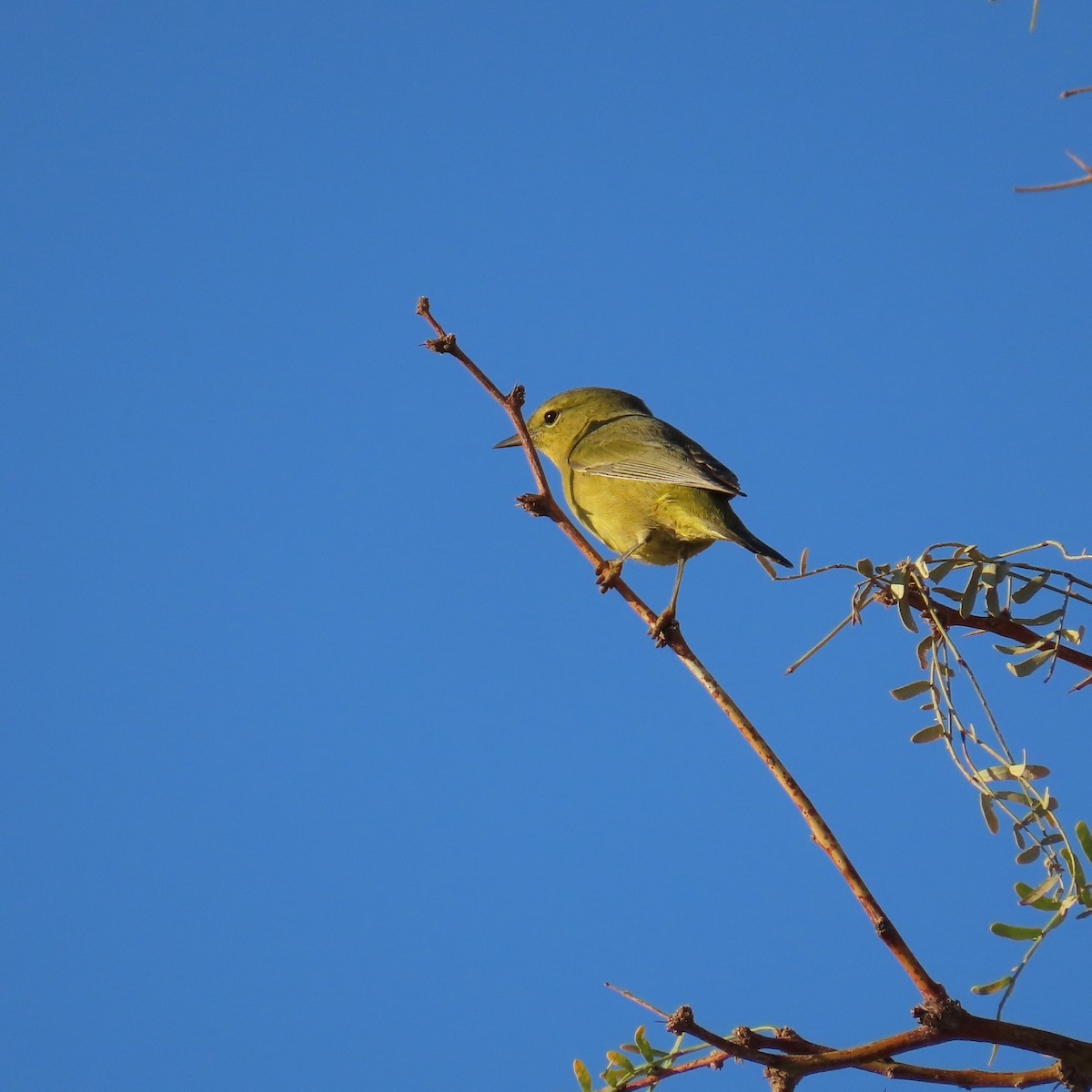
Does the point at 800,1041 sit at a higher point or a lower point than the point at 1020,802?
lower

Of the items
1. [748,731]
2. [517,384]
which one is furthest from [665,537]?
[748,731]

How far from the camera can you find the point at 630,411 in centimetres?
742

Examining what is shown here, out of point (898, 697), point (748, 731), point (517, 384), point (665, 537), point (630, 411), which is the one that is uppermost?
point (630, 411)

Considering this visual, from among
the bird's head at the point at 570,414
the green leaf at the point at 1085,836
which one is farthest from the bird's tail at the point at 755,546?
the green leaf at the point at 1085,836

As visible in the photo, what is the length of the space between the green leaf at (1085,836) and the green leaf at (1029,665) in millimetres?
370

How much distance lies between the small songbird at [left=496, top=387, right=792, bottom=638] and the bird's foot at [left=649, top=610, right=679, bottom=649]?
3 cm

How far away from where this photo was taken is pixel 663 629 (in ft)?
8.64

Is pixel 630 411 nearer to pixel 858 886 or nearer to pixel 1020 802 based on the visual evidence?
pixel 1020 802

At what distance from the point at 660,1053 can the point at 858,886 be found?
20.4 inches

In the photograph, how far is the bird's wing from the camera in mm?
5426

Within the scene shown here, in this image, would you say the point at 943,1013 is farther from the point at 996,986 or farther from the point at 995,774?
the point at 995,774

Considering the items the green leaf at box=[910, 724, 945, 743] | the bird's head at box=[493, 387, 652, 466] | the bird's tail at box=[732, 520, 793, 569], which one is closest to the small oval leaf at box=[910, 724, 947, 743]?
the green leaf at box=[910, 724, 945, 743]

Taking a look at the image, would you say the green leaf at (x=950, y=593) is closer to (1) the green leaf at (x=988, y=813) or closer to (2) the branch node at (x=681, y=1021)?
(1) the green leaf at (x=988, y=813)

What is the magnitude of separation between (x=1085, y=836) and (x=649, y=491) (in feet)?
12.1
